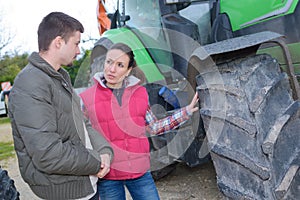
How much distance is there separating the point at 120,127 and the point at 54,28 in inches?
26.6

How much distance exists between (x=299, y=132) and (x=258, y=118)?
0.79 feet

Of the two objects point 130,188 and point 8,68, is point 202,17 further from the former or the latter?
point 8,68

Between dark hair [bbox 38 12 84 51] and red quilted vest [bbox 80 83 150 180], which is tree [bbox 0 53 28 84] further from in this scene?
dark hair [bbox 38 12 84 51]

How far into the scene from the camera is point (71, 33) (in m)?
1.78

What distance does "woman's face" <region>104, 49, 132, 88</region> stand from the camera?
2.10 meters

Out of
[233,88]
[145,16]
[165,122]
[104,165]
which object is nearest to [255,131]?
[233,88]

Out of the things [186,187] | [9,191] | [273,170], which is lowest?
[186,187]

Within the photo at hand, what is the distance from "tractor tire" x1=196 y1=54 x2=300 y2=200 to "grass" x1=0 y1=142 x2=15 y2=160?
5.54 meters

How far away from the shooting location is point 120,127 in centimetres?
208

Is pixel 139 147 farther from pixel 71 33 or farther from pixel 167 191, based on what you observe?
pixel 167 191

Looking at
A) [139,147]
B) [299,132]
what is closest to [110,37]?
[139,147]

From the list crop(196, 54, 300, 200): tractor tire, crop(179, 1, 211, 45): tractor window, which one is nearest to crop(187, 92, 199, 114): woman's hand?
crop(196, 54, 300, 200): tractor tire

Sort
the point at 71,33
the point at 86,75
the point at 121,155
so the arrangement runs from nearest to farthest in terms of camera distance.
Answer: the point at 71,33 < the point at 121,155 < the point at 86,75

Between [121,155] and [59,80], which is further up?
[59,80]
